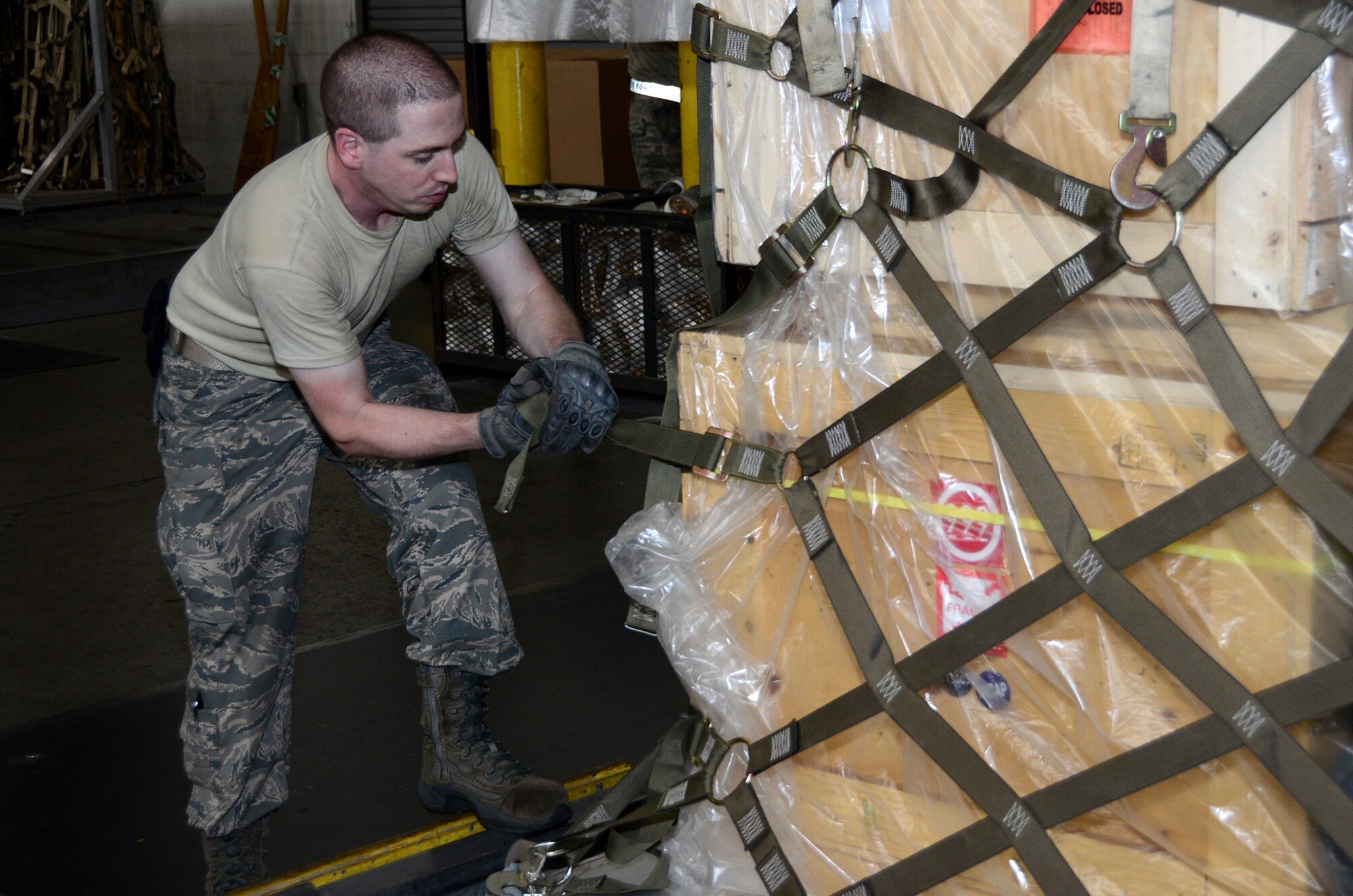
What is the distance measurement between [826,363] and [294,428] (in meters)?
1.03

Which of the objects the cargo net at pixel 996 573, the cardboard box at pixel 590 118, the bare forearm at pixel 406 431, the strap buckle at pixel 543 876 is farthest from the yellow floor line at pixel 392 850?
the cardboard box at pixel 590 118

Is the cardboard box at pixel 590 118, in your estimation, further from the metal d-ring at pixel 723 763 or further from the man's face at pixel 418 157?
the metal d-ring at pixel 723 763

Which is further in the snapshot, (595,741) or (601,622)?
(601,622)

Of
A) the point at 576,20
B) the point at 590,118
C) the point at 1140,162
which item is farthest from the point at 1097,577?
the point at 590,118

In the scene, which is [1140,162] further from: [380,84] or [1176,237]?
[380,84]

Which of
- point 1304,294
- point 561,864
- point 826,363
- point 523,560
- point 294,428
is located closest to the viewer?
point 1304,294

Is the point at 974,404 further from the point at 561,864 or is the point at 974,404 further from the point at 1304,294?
the point at 561,864

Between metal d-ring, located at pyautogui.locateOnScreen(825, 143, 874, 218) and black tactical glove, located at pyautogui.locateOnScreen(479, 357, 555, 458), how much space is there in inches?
19.5

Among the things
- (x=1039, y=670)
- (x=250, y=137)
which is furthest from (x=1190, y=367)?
(x=250, y=137)

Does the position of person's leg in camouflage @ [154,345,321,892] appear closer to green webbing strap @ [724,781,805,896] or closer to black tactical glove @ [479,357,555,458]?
black tactical glove @ [479,357,555,458]

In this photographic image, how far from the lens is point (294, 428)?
2.26 m

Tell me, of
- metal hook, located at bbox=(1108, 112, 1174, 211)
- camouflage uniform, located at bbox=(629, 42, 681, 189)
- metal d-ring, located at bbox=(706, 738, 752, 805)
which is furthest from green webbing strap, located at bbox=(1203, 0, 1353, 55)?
camouflage uniform, located at bbox=(629, 42, 681, 189)

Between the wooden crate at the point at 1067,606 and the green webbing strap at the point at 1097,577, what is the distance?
33 millimetres

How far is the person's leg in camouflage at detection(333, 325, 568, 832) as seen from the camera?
222cm
